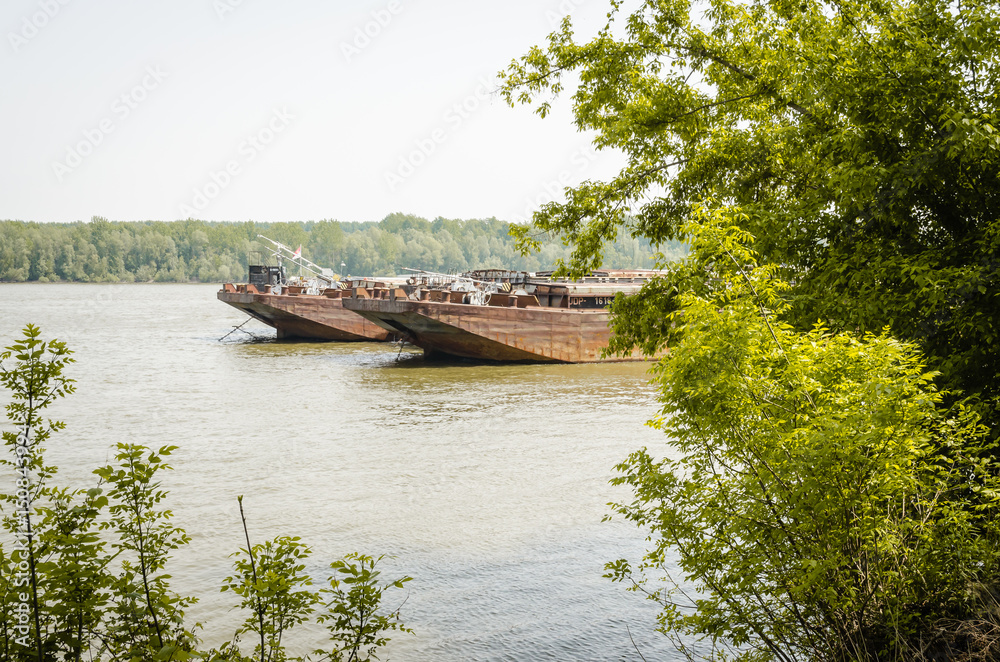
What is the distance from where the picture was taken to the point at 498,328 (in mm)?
28484

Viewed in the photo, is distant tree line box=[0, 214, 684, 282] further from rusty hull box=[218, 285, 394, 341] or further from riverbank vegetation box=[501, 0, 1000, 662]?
riverbank vegetation box=[501, 0, 1000, 662]

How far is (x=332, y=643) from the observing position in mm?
6973

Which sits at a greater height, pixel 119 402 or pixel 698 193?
pixel 698 193

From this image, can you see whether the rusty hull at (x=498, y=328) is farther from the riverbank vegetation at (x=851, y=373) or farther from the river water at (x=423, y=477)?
the riverbank vegetation at (x=851, y=373)

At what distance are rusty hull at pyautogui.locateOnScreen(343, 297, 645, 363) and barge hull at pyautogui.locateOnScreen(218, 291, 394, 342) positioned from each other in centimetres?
879

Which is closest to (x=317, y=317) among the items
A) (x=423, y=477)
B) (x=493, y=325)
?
(x=493, y=325)

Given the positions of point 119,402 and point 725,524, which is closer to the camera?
point 725,524

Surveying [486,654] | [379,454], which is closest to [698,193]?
[486,654]

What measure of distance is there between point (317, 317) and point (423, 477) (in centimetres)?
2693

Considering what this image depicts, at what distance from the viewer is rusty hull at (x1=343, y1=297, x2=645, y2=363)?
28.3 metres

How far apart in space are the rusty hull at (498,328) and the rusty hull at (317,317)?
28.8 feet

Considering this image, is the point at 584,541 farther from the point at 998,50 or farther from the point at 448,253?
the point at 448,253

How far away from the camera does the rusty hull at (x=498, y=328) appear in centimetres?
2833

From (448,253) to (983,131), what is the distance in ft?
428
